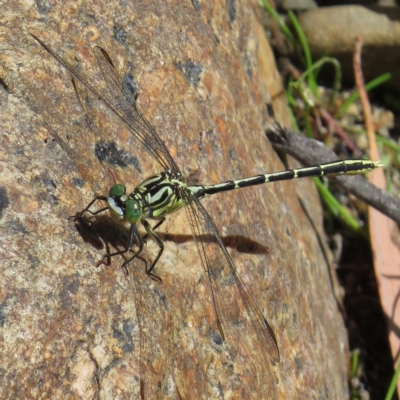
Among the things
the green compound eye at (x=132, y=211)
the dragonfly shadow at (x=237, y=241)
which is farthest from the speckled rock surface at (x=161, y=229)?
the green compound eye at (x=132, y=211)

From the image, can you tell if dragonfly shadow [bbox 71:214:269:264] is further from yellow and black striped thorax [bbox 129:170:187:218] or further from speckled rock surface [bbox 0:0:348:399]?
yellow and black striped thorax [bbox 129:170:187:218]

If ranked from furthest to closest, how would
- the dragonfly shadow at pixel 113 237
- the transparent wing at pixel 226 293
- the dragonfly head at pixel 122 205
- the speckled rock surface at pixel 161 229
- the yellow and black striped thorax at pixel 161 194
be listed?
the yellow and black striped thorax at pixel 161 194 → the transparent wing at pixel 226 293 → the dragonfly head at pixel 122 205 → the dragonfly shadow at pixel 113 237 → the speckled rock surface at pixel 161 229

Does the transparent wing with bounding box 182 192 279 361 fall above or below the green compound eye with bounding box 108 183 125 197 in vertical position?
below

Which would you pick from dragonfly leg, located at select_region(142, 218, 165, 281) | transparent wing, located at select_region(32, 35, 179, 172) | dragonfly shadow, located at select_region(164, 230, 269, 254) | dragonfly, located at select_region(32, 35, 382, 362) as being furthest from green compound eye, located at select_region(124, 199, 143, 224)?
transparent wing, located at select_region(32, 35, 179, 172)

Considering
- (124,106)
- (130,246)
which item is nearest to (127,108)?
(124,106)

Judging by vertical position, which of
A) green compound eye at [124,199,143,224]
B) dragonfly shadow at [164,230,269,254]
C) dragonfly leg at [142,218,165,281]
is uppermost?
green compound eye at [124,199,143,224]

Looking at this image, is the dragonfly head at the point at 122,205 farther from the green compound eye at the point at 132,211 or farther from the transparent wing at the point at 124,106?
the transparent wing at the point at 124,106

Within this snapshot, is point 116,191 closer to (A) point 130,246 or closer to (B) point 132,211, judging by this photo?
(B) point 132,211

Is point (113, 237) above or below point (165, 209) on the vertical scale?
above
